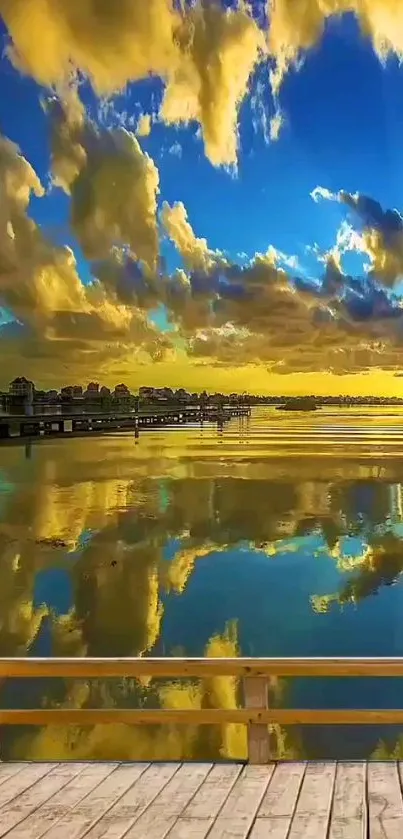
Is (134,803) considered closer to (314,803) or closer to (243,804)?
(243,804)

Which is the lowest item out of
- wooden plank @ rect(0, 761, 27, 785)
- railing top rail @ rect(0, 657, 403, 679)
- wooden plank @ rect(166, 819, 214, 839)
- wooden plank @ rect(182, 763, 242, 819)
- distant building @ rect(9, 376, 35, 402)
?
wooden plank @ rect(0, 761, 27, 785)

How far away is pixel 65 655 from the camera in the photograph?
3.09m

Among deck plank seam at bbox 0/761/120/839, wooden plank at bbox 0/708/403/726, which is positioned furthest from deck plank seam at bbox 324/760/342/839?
deck plank seam at bbox 0/761/120/839

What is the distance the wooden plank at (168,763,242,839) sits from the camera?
6.37 ft

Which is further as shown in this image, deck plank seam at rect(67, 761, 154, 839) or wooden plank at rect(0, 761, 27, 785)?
wooden plank at rect(0, 761, 27, 785)

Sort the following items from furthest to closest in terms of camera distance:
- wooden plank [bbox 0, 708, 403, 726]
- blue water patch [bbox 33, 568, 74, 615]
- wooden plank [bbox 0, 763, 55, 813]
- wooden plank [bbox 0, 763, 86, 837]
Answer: blue water patch [bbox 33, 568, 74, 615] < wooden plank [bbox 0, 708, 403, 726] < wooden plank [bbox 0, 763, 55, 813] < wooden plank [bbox 0, 763, 86, 837]

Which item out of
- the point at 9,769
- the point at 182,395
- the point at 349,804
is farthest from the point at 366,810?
the point at 182,395

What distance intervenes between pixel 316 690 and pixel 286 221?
5.58 ft

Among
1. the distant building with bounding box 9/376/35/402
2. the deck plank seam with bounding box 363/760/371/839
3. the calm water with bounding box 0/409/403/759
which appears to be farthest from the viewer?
the distant building with bounding box 9/376/35/402

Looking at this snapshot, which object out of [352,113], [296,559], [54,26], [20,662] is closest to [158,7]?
[54,26]

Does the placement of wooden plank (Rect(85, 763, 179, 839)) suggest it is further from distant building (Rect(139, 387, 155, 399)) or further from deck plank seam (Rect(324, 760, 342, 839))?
distant building (Rect(139, 387, 155, 399))

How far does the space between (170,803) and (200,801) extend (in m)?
0.07

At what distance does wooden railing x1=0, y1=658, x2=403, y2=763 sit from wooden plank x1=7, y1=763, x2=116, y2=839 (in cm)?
13

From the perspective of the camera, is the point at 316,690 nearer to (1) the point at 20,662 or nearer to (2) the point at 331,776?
(2) the point at 331,776
